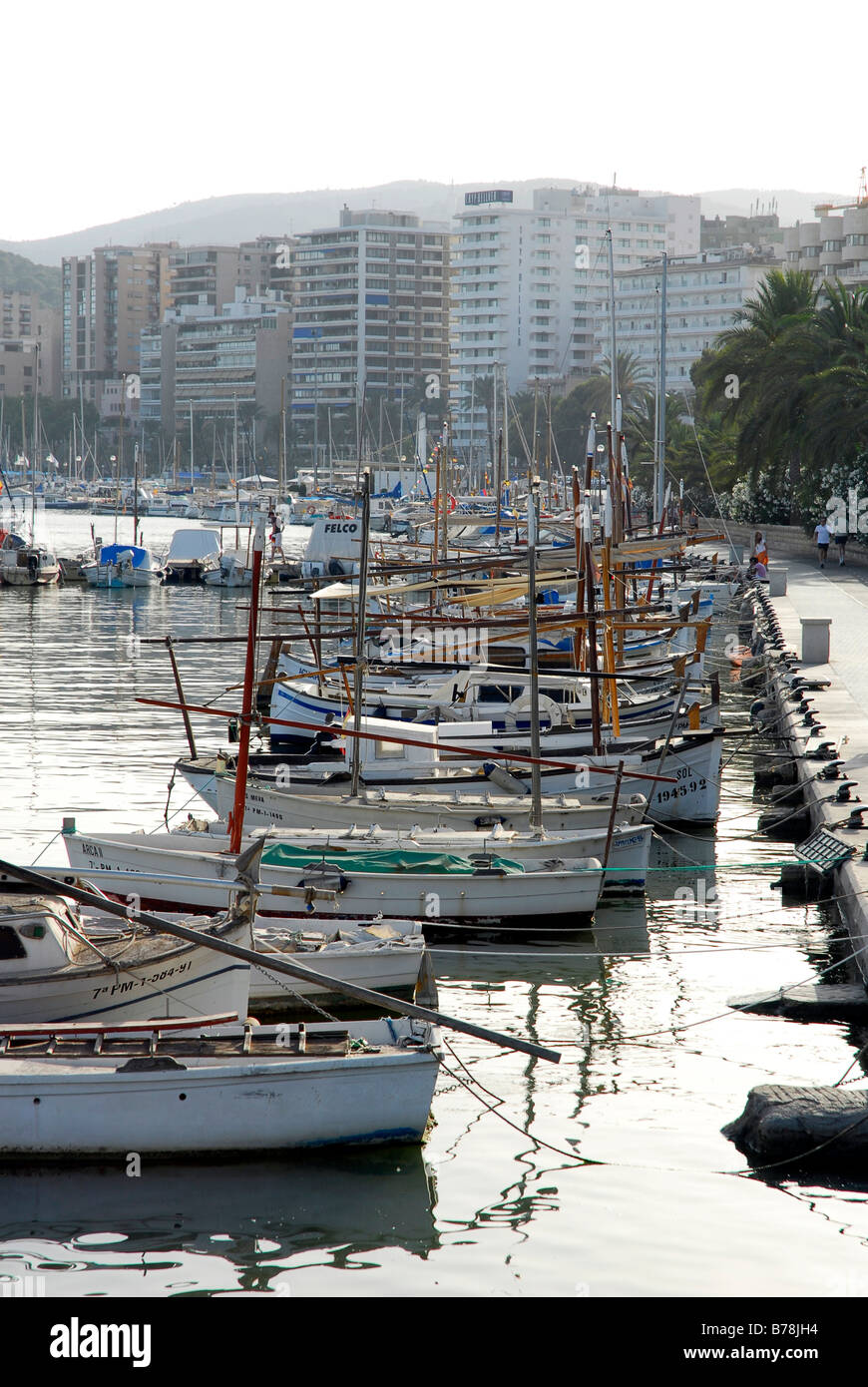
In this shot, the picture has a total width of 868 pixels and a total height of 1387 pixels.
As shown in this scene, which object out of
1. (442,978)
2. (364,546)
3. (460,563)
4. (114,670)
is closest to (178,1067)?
(442,978)

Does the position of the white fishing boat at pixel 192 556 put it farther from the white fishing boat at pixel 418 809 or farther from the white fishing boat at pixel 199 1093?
the white fishing boat at pixel 199 1093

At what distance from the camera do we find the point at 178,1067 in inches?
436

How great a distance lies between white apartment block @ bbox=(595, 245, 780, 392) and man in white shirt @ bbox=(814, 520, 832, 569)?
326 feet

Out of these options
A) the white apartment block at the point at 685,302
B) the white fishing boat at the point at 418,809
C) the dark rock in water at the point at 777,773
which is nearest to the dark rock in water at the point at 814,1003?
the white fishing boat at the point at 418,809

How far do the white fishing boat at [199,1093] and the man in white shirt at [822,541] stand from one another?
148ft

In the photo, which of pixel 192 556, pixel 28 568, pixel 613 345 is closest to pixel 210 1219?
pixel 613 345

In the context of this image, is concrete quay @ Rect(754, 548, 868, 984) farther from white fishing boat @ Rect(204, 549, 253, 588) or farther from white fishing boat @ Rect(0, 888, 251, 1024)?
white fishing boat @ Rect(204, 549, 253, 588)

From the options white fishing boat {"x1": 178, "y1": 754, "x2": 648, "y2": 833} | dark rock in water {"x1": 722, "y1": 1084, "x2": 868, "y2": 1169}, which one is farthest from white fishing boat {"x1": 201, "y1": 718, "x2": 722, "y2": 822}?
dark rock in water {"x1": 722, "y1": 1084, "x2": 868, "y2": 1169}

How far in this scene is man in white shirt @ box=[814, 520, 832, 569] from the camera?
177ft

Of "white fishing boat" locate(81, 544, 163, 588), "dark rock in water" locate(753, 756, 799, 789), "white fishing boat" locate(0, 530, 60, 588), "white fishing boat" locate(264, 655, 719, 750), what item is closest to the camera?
"dark rock in water" locate(753, 756, 799, 789)
